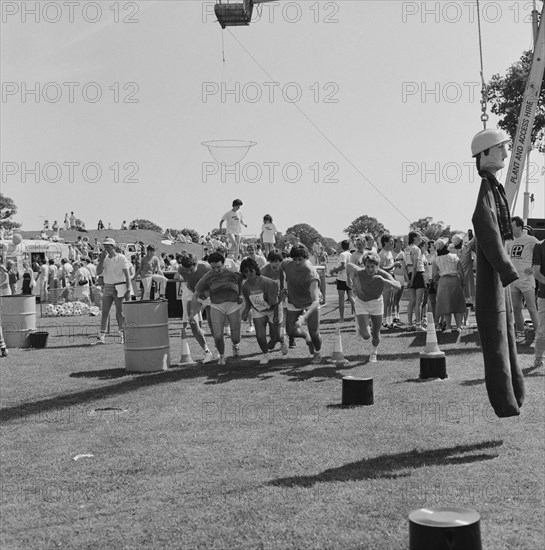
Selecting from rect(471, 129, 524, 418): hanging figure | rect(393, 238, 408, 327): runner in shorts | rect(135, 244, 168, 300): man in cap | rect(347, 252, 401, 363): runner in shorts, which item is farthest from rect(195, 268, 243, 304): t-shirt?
rect(471, 129, 524, 418): hanging figure

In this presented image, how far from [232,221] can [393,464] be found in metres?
14.3

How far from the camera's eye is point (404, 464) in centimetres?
662

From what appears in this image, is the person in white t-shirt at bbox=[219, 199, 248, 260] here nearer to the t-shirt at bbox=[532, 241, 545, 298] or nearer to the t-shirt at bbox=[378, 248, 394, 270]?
the t-shirt at bbox=[378, 248, 394, 270]

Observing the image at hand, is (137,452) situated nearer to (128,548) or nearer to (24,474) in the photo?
(24,474)

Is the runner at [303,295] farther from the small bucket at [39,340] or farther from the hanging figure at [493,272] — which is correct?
the hanging figure at [493,272]

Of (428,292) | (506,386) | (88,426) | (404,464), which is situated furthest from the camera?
(428,292)

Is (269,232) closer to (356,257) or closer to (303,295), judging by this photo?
(356,257)

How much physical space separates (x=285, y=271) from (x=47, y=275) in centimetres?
1913

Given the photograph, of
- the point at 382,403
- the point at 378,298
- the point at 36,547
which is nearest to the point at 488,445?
the point at 382,403

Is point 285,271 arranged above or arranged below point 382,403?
above

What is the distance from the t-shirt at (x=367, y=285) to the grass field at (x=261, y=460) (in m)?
1.13

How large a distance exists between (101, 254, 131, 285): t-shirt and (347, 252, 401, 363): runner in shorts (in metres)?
5.11

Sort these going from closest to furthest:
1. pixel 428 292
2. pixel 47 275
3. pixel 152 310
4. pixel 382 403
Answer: pixel 382 403, pixel 152 310, pixel 428 292, pixel 47 275

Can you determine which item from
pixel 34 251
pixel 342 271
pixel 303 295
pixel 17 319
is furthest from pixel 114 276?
pixel 34 251
